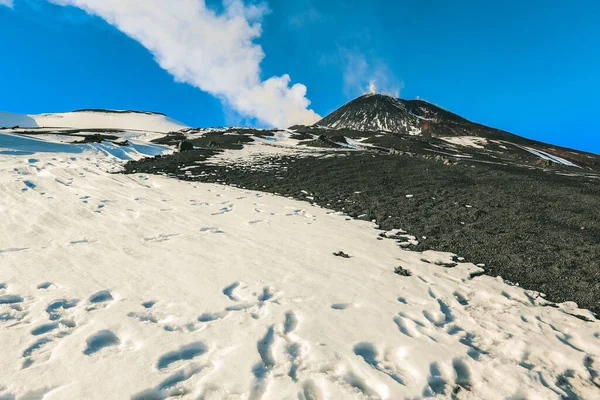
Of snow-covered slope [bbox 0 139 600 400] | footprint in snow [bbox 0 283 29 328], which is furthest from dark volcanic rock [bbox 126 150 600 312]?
footprint in snow [bbox 0 283 29 328]

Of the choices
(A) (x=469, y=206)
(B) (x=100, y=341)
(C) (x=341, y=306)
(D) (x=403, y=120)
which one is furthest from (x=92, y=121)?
(C) (x=341, y=306)

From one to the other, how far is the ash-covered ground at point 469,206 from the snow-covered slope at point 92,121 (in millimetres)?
104364

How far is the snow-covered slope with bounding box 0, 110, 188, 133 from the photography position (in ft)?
390

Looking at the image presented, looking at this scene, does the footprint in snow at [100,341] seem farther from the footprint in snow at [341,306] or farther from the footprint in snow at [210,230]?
the footprint in snow at [210,230]

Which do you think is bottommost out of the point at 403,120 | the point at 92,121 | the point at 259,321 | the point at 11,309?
the point at 259,321

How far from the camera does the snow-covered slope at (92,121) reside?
118938 millimetres

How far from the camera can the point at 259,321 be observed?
563 centimetres

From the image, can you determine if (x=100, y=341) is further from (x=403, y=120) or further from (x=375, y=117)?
(x=375, y=117)

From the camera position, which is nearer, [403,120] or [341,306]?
[341,306]

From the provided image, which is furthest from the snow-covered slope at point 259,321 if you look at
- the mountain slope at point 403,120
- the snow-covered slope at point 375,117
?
the snow-covered slope at point 375,117

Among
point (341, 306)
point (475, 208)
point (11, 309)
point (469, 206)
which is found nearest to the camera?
point (11, 309)

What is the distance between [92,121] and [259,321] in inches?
5998

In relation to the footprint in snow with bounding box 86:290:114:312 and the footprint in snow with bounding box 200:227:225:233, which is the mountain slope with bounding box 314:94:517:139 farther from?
the footprint in snow with bounding box 86:290:114:312

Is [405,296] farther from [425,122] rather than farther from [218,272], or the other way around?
[425,122]
